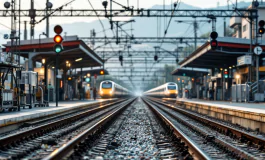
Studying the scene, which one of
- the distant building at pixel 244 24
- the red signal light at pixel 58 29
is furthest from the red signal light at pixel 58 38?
the distant building at pixel 244 24

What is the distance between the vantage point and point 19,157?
8141 millimetres

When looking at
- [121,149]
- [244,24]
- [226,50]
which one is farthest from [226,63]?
[121,149]

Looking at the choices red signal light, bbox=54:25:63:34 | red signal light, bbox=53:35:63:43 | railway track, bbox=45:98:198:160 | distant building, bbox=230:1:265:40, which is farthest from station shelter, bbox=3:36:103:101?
distant building, bbox=230:1:265:40

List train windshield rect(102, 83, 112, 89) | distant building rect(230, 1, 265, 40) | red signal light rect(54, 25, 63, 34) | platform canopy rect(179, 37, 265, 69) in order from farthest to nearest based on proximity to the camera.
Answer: distant building rect(230, 1, 265, 40) → train windshield rect(102, 83, 112, 89) → platform canopy rect(179, 37, 265, 69) → red signal light rect(54, 25, 63, 34)

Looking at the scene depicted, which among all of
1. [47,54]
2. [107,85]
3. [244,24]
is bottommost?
Answer: [107,85]

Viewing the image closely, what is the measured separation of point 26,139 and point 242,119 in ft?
31.2

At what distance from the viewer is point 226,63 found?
5119cm

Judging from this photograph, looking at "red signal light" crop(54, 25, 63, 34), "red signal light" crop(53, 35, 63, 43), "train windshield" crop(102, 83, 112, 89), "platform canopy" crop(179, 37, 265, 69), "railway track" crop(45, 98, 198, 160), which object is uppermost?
"platform canopy" crop(179, 37, 265, 69)

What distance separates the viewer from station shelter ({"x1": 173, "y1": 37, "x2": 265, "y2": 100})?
134ft

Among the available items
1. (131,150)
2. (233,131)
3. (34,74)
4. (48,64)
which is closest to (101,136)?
(131,150)

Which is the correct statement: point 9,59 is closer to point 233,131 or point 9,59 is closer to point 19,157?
point 233,131

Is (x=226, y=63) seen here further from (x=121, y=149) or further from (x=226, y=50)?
(x=121, y=149)

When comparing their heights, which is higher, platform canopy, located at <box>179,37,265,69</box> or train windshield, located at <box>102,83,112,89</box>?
platform canopy, located at <box>179,37,265,69</box>

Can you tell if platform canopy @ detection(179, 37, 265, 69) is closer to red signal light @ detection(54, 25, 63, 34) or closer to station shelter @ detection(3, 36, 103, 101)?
station shelter @ detection(3, 36, 103, 101)
